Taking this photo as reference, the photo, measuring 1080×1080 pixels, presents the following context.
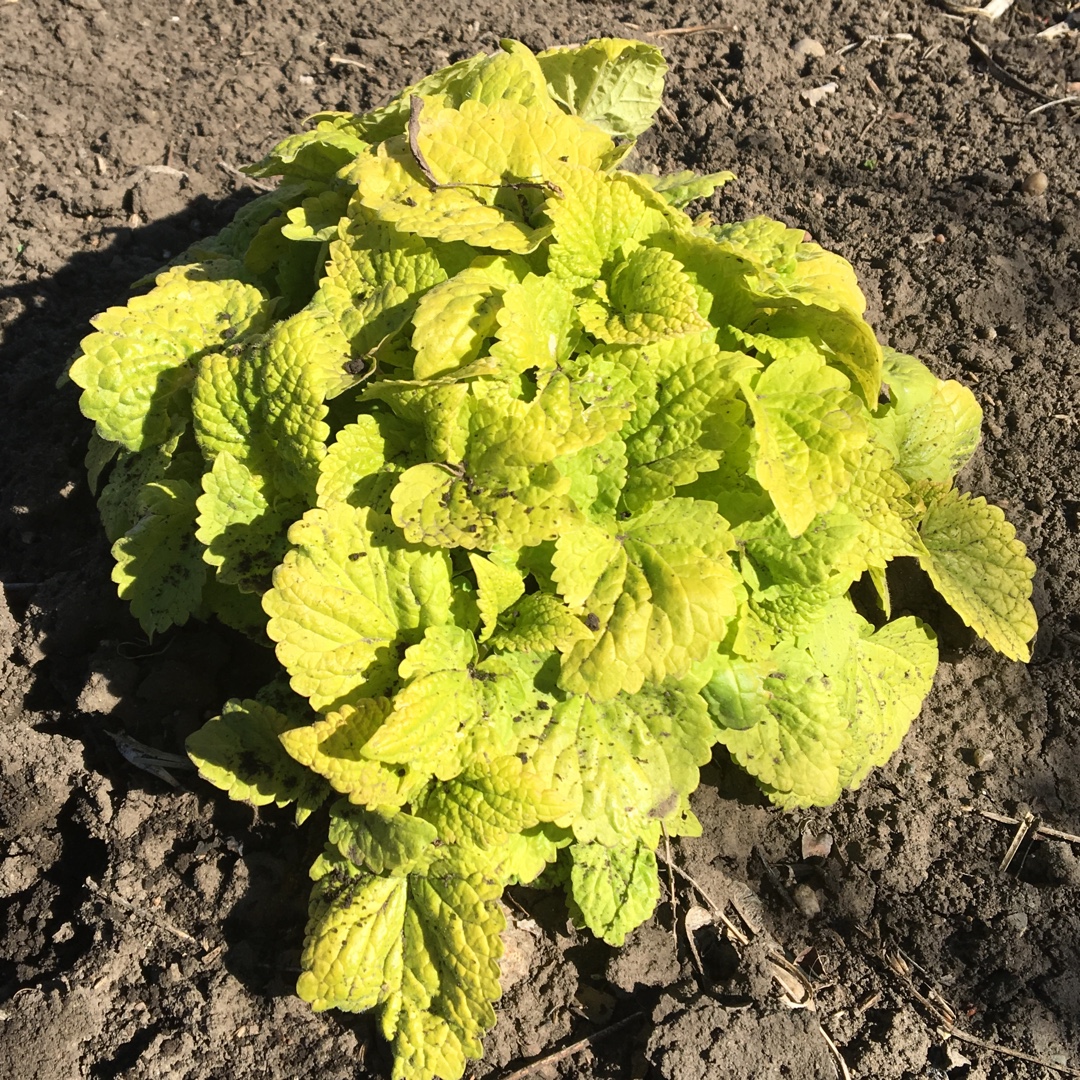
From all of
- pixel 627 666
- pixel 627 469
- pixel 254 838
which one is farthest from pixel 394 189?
pixel 254 838

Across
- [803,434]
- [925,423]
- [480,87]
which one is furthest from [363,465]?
[925,423]

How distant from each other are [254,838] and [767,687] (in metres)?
1.50

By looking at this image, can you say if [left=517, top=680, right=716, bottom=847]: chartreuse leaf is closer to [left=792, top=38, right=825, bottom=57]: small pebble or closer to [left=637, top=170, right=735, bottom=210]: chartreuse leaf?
[left=637, top=170, right=735, bottom=210]: chartreuse leaf

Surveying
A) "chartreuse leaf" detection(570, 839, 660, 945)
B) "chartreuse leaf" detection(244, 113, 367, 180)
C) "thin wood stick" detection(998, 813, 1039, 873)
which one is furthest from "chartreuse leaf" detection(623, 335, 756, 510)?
"thin wood stick" detection(998, 813, 1039, 873)

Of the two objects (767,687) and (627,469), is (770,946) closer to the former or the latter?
(767,687)

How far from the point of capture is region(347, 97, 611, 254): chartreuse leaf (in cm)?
251

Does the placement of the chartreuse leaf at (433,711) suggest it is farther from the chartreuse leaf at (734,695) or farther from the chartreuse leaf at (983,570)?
the chartreuse leaf at (983,570)

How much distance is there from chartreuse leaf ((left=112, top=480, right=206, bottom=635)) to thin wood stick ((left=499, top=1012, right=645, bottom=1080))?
1.49 m

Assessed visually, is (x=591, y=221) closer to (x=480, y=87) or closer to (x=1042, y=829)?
(x=480, y=87)

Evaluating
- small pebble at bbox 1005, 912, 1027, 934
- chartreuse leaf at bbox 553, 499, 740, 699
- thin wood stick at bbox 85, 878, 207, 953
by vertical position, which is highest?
chartreuse leaf at bbox 553, 499, 740, 699

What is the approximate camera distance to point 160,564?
105 inches

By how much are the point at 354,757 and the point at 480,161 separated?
1624 millimetres

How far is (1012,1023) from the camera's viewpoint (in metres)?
Result: 2.50

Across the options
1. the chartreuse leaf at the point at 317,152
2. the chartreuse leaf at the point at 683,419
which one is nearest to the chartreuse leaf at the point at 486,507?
the chartreuse leaf at the point at 683,419
